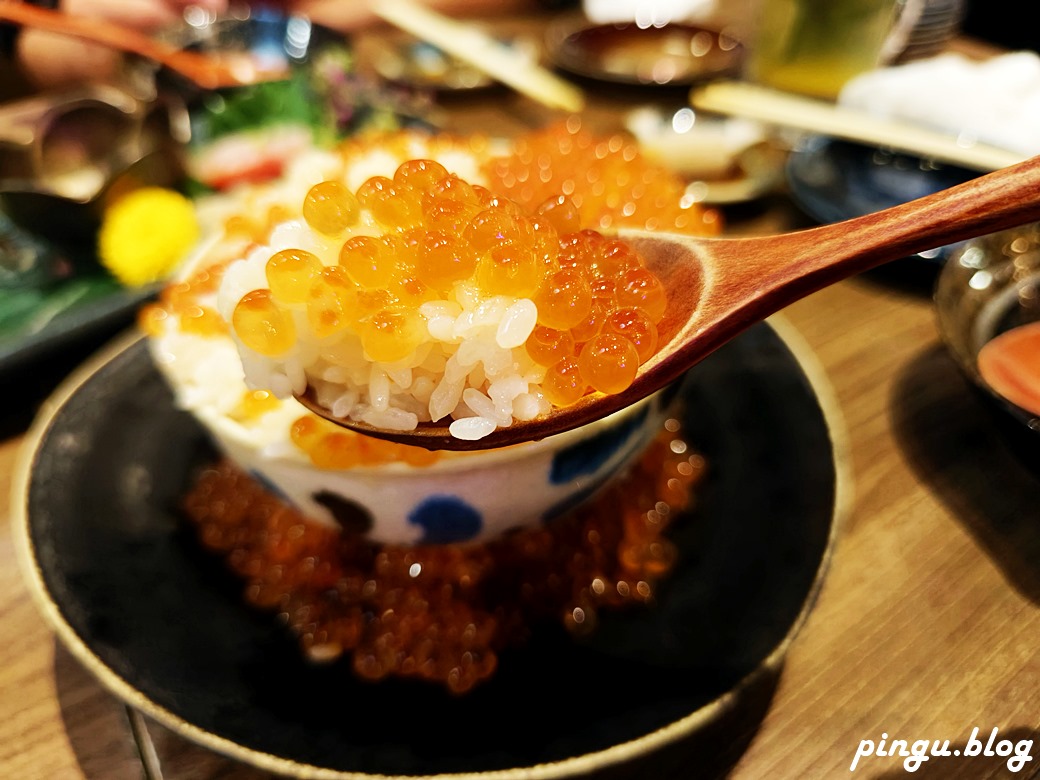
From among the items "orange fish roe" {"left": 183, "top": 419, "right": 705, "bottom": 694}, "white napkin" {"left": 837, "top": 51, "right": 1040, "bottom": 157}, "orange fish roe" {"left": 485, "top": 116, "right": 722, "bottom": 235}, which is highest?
"white napkin" {"left": 837, "top": 51, "right": 1040, "bottom": 157}

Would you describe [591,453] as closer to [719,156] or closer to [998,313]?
[998,313]

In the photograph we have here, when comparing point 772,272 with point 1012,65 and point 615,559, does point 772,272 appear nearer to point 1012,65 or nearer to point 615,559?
point 615,559

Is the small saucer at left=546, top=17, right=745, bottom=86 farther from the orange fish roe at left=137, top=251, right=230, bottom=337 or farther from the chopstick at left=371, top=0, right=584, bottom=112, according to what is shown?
the orange fish roe at left=137, top=251, right=230, bottom=337

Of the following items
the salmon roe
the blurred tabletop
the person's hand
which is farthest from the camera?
the person's hand

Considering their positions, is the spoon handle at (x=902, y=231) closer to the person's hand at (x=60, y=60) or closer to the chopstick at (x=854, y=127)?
the chopstick at (x=854, y=127)

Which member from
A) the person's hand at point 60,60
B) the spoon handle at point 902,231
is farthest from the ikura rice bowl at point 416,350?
the person's hand at point 60,60

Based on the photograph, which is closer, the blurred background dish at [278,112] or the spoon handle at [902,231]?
the spoon handle at [902,231]

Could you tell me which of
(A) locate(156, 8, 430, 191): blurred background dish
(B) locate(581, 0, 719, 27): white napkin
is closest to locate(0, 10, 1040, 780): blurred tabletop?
(A) locate(156, 8, 430, 191): blurred background dish
